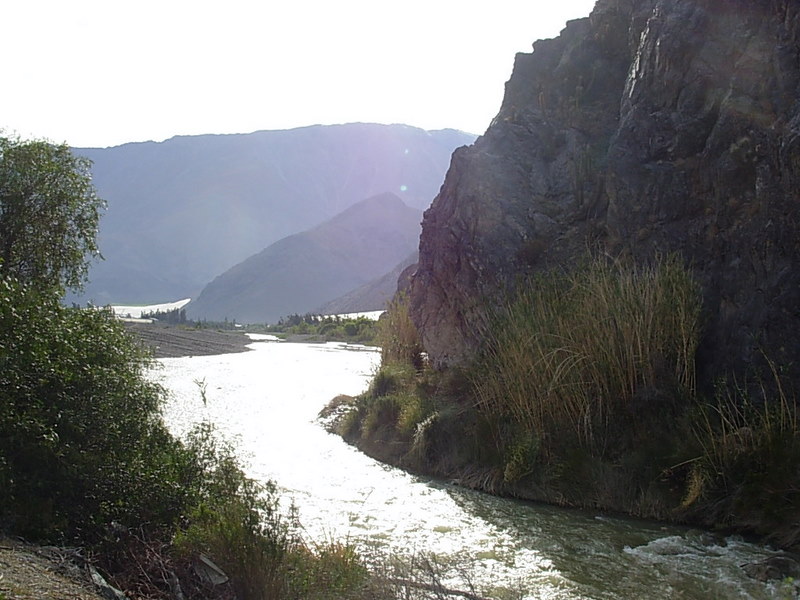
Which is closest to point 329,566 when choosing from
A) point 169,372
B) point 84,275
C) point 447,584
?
point 447,584

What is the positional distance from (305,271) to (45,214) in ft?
520

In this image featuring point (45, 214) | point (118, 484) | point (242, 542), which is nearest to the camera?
point (242, 542)

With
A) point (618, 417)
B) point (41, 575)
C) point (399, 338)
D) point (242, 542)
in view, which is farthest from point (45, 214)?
point (399, 338)

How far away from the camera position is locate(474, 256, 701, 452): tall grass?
436 inches

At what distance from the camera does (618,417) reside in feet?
37.2

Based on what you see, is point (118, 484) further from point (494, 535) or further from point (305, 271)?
point (305, 271)

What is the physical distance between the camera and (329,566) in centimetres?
663

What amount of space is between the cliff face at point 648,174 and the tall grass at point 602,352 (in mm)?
744

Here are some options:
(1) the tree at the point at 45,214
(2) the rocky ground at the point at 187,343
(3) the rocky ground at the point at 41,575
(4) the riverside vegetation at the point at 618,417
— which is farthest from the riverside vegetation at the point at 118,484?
(2) the rocky ground at the point at 187,343

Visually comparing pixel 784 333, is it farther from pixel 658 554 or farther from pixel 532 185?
pixel 532 185

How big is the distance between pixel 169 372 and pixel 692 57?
2925cm

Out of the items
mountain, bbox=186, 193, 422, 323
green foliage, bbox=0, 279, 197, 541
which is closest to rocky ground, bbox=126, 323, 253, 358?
green foliage, bbox=0, 279, 197, 541

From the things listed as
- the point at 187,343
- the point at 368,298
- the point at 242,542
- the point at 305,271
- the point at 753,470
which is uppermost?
the point at 305,271

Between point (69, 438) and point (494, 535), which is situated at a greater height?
point (69, 438)
